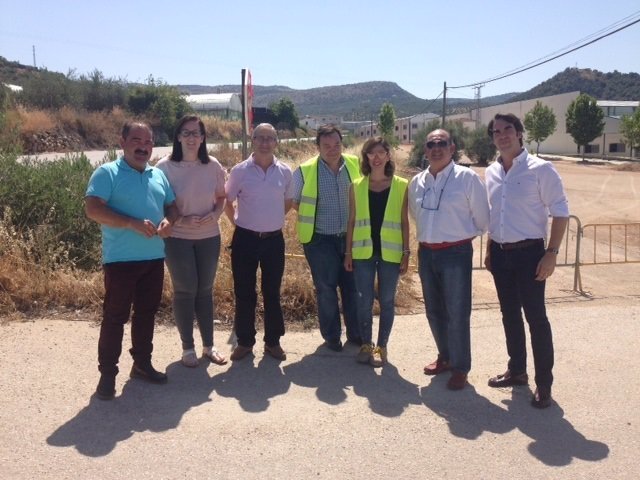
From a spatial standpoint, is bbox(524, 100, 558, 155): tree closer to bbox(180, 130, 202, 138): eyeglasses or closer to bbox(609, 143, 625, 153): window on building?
bbox(609, 143, 625, 153): window on building

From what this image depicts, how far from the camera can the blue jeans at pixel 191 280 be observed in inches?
177

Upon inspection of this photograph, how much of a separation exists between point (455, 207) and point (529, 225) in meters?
0.50

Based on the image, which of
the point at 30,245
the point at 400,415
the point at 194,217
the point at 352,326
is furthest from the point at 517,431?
the point at 30,245

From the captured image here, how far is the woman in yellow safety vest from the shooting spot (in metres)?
4.53

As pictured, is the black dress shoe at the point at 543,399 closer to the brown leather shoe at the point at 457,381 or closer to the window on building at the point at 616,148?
the brown leather shoe at the point at 457,381

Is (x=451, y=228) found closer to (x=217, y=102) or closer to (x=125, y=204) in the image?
(x=125, y=204)

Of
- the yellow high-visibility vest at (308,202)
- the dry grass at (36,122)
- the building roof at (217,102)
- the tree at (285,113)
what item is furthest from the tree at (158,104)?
the yellow high-visibility vest at (308,202)

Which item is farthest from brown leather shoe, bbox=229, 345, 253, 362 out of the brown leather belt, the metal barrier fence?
the metal barrier fence

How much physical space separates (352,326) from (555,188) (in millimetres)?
2085

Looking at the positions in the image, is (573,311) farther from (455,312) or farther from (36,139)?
(36,139)

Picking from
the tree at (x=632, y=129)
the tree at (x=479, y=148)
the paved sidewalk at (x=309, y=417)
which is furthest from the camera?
the tree at (x=632, y=129)

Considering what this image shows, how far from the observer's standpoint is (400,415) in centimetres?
391

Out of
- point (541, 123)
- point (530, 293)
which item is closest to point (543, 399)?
point (530, 293)

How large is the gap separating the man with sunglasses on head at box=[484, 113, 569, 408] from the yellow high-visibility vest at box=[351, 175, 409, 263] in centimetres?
69
